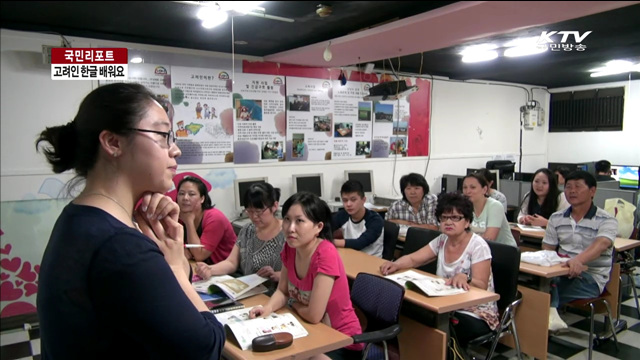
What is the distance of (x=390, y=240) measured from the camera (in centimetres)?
333

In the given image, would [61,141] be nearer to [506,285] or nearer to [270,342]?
[270,342]

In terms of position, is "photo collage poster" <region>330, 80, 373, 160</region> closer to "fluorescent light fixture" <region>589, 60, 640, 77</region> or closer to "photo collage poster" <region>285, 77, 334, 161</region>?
"photo collage poster" <region>285, 77, 334, 161</region>

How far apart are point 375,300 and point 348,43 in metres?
2.17

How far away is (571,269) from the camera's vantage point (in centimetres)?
275

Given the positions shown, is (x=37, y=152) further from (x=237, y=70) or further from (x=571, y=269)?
(x=237, y=70)

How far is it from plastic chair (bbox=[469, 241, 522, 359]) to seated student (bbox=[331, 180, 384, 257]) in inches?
36.1

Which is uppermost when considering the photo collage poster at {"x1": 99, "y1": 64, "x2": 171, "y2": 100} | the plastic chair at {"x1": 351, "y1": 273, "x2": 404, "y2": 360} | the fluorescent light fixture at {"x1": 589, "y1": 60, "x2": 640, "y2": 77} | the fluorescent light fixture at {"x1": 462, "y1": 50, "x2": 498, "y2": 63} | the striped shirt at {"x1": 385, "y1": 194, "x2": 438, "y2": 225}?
the fluorescent light fixture at {"x1": 589, "y1": 60, "x2": 640, "y2": 77}

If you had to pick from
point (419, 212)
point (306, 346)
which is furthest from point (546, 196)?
point (306, 346)

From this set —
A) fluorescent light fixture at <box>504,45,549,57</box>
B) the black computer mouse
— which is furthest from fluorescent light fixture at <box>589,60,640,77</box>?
the black computer mouse

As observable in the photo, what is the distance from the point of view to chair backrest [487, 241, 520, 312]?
8.15 ft

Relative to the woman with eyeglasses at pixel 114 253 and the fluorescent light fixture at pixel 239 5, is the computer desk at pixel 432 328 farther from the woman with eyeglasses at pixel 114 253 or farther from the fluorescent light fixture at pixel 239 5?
the fluorescent light fixture at pixel 239 5

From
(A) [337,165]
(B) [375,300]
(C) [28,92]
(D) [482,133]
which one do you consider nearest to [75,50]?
(C) [28,92]

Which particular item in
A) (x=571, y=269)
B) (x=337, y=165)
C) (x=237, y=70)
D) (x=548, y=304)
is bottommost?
(x=548, y=304)

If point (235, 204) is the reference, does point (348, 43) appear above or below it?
above
